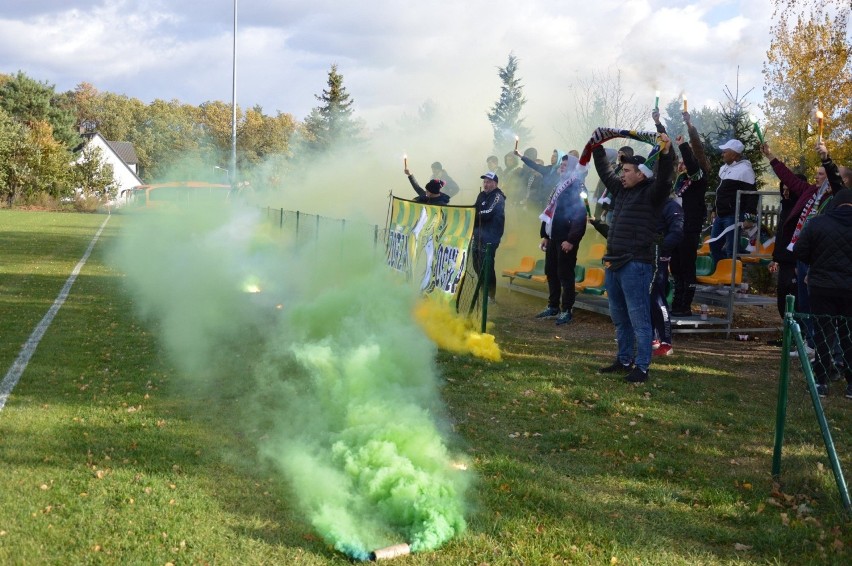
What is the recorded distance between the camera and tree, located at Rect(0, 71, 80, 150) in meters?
62.7

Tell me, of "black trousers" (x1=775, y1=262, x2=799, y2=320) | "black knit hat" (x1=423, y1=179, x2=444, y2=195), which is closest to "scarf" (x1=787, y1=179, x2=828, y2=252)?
"black trousers" (x1=775, y1=262, x2=799, y2=320)

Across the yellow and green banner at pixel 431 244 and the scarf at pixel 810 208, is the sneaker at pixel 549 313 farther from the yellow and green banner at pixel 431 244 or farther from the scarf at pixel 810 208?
the scarf at pixel 810 208

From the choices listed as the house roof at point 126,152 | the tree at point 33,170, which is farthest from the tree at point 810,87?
the house roof at point 126,152

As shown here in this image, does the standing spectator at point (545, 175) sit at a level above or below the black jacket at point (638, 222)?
above

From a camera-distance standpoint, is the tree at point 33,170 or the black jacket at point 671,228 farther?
the tree at point 33,170

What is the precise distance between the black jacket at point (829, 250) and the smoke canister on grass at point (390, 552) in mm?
4823

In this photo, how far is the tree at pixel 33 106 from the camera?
6272cm

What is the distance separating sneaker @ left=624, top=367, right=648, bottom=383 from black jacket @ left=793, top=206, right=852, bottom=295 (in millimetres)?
1697

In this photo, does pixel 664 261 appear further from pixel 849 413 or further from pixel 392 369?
pixel 392 369

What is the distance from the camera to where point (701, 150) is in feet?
28.8

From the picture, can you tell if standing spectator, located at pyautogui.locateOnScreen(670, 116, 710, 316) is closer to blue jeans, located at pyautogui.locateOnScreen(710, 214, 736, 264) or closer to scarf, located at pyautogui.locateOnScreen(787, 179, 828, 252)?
blue jeans, located at pyautogui.locateOnScreen(710, 214, 736, 264)

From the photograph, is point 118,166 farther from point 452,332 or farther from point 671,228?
point 671,228

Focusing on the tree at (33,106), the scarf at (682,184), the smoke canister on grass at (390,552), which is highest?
the tree at (33,106)

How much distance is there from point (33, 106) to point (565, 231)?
65696 mm
